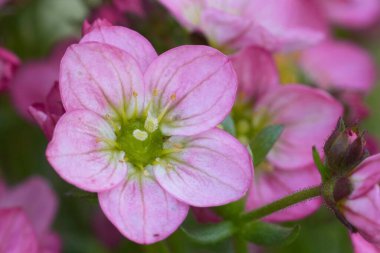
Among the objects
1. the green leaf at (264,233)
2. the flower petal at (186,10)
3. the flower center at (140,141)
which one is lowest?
the green leaf at (264,233)

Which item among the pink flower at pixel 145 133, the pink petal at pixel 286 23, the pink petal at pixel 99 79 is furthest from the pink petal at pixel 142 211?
the pink petal at pixel 286 23

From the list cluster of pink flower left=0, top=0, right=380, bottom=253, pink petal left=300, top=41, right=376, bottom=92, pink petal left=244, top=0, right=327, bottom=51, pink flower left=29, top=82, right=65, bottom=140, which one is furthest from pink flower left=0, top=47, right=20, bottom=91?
pink petal left=300, top=41, right=376, bottom=92

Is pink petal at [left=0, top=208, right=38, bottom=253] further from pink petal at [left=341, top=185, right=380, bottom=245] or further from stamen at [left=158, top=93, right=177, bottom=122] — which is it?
pink petal at [left=341, top=185, right=380, bottom=245]

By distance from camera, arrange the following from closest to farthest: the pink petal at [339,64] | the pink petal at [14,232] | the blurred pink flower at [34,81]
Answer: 1. the pink petal at [14,232]
2. the blurred pink flower at [34,81]
3. the pink petal at [339,64]

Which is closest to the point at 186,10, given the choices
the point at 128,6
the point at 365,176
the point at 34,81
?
the point at 128,6

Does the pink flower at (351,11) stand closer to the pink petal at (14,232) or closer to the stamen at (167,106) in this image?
the stamen at (167,106)

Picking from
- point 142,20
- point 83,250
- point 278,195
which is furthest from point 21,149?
point 278,195
